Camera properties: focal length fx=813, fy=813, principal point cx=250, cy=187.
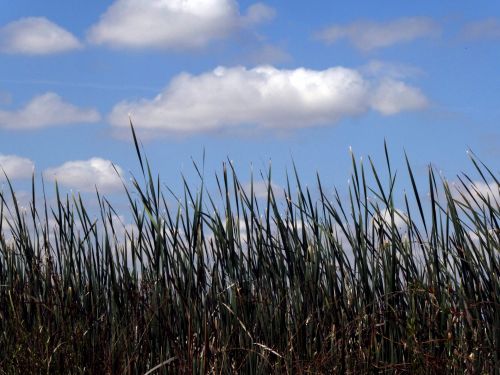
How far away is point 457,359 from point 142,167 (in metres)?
1.75

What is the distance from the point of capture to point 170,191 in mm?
4348

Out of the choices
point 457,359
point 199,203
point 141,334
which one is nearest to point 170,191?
point 199,203

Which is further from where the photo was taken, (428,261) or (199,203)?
(199,203)

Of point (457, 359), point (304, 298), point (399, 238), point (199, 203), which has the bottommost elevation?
point (457, 359)

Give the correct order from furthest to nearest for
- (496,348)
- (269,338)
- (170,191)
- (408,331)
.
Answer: (170,191)
(269,338)
(408,331)
(496,348)

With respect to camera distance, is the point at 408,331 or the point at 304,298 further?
the point at 304,298

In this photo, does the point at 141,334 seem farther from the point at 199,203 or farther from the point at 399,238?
the point at 399,238

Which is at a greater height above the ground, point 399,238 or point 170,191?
point 170,191

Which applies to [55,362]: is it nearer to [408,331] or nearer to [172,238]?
[172,238]

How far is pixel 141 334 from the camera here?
13.5 feet

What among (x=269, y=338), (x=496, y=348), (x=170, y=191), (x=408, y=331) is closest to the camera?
(x=496, y=348)

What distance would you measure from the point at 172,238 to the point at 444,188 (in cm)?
140

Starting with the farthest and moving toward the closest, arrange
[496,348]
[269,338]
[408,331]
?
[269,338], [408,331], [496,348]

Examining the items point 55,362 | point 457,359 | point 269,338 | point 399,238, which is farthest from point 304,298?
point 55,362
